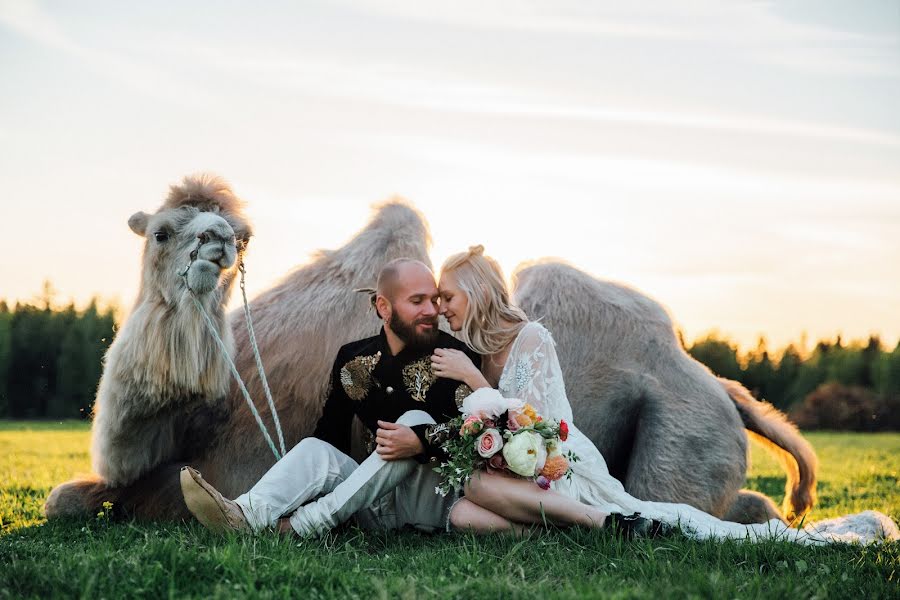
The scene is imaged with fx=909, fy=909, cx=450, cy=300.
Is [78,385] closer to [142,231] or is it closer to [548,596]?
[142,231]

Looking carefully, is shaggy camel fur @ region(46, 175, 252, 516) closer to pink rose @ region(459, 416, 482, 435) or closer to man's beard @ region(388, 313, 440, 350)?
man's beard @ region(388, 313, 440, 350)

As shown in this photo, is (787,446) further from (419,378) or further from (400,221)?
(400,221)

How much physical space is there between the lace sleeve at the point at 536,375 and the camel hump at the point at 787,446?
2.11 m

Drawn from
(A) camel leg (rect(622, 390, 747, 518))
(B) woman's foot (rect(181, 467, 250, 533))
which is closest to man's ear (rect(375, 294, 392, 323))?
(B) woman's foot (rect(181, 467, 250, 533))

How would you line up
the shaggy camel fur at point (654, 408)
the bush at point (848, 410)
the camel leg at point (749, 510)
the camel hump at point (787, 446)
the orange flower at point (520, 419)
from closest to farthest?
the orange flower at point (520, 419) → the shaggy camel fur at point (654, 408) → the camel leg at point (749, 510) → the camel hump at point (787, 446) → the bush at point (848, 410)

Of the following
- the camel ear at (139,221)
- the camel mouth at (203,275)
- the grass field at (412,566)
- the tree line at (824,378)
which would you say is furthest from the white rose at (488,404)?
the tree line at (824,378)

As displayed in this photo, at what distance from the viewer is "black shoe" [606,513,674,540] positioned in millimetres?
4156

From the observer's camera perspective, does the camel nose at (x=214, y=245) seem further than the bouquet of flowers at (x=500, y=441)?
Yes

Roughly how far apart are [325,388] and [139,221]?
1.46 meters

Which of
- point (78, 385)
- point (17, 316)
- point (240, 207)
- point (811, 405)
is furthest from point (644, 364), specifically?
point (811, 405)

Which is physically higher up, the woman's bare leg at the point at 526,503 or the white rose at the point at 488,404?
the white rose at the point at 488,404

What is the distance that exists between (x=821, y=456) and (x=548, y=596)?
39.8ft

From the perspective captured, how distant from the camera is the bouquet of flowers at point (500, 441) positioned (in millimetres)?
4195

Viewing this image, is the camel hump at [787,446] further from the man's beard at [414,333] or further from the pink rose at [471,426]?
the pink rose at [471,426]
